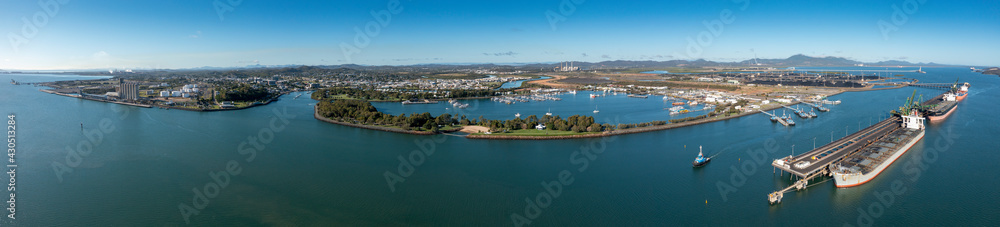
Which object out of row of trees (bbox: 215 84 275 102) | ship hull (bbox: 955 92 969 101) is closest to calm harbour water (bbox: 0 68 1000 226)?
row of trees (bbox: 215 84 275 102)

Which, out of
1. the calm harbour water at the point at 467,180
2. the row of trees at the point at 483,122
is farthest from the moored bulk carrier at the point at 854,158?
the row of trees at the point at 483,122

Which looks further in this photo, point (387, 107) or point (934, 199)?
point (387, 107)

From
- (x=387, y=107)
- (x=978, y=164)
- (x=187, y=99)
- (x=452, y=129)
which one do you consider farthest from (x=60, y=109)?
(x=978, y=164)

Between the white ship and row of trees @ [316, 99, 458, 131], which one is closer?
the white ship

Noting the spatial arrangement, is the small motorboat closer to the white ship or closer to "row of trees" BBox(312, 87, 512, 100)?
the white ship

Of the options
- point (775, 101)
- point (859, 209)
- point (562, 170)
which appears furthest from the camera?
point (775, 101)

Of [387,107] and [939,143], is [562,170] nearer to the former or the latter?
[939,143]
